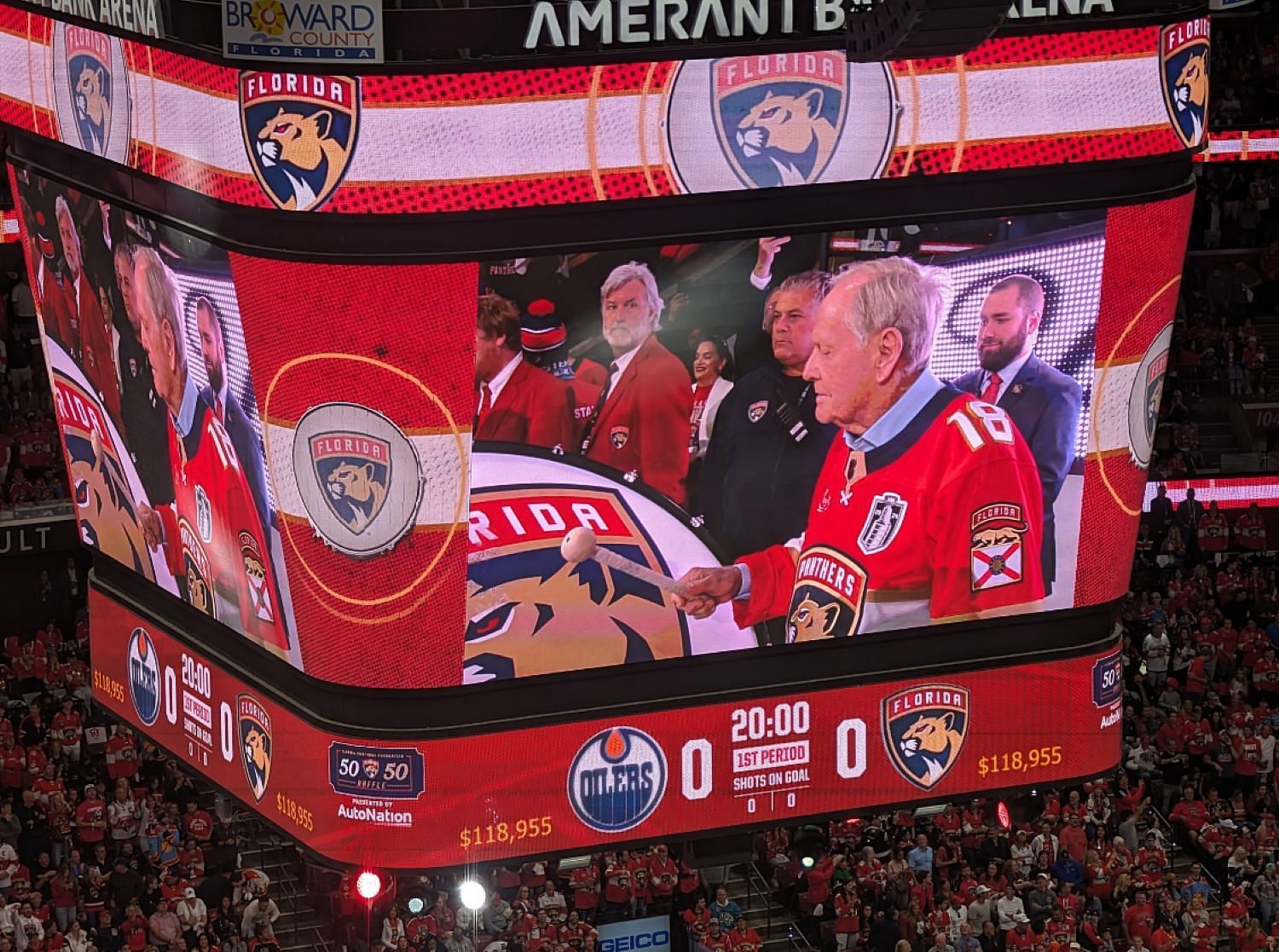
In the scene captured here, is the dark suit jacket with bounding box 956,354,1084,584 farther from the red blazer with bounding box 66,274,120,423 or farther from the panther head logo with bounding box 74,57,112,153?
the red blazer with bounding box 66,274,120,423

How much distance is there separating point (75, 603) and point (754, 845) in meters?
10.4

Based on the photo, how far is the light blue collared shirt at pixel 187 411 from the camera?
70.3 feet

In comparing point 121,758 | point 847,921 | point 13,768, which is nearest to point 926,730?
point 847,921

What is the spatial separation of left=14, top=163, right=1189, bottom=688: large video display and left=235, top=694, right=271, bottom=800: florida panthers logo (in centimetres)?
72

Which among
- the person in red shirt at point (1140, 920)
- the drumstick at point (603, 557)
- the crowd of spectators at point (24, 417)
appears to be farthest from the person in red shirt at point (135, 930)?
the person in red shirt at point (1140, 920)

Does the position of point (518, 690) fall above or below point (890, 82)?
below

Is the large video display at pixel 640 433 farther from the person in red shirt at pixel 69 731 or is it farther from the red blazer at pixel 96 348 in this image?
the person in red shirt at pixel 69 731

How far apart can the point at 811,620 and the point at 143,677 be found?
643 centimetres

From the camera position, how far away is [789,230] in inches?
785

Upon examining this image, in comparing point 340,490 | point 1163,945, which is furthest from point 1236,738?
point 340,490

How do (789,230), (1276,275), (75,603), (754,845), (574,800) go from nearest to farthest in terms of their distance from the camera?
(789,230)
(574,800)
(754,845)
(75,603)
(1276,275)

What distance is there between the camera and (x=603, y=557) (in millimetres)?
20734

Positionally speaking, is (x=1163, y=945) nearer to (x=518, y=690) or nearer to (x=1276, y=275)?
(x=518, y=690)

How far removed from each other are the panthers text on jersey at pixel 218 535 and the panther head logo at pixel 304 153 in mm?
2679
